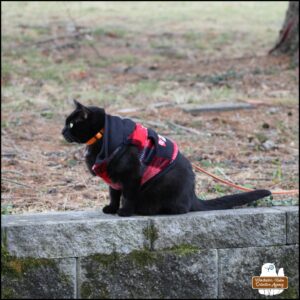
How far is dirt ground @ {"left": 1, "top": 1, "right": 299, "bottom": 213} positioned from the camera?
6910 millimetres

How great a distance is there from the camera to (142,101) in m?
10.7

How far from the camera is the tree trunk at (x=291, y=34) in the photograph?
13.0 metres

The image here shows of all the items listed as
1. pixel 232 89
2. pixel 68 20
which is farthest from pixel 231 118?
pixel 68 20

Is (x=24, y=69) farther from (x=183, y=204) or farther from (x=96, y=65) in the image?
(x=183, y=204)

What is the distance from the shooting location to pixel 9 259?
414cm

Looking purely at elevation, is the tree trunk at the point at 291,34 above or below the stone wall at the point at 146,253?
above

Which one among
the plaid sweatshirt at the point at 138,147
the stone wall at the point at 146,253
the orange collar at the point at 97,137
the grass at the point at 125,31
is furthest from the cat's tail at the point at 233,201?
the grass at the point at 125,31

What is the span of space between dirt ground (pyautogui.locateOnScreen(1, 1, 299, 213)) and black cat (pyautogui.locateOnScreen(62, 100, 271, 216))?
2.94 ft

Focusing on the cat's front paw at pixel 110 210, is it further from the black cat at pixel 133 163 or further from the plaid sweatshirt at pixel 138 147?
the plaid sweatshirt at pixel 138 147

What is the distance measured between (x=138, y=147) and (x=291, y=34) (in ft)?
31.0

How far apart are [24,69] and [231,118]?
5.10 m

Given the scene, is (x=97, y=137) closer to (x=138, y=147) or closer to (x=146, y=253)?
(x=138, y=147)

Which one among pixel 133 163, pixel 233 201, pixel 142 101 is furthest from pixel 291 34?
pixel 133 163

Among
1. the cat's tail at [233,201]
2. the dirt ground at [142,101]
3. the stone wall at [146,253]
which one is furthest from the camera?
the dirt ground at [142,101]
